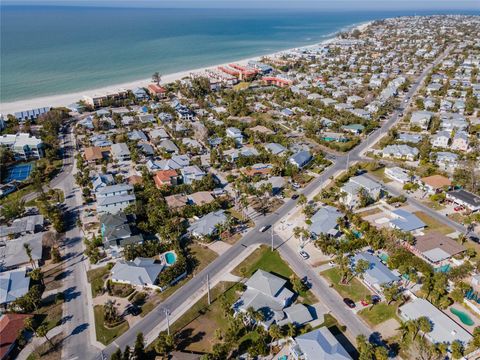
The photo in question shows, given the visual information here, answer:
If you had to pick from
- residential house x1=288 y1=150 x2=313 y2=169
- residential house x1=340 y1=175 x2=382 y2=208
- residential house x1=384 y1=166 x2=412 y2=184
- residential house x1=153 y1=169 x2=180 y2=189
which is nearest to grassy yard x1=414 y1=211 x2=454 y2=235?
residential house x1=340 y1=175 x2=382 y2=208


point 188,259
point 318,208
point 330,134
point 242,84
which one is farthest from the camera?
point 242,84

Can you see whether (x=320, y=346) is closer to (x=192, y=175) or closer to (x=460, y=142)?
(x=192, y=175)

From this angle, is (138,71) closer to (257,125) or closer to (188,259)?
(257,125)

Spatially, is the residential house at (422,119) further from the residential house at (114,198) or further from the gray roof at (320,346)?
the residential house at (114,198)

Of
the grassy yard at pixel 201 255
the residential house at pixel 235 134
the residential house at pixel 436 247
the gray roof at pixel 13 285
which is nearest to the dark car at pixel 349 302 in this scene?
the residential house at pixel 436 247

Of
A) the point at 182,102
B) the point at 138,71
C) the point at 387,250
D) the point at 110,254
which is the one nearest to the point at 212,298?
the point at 110,254

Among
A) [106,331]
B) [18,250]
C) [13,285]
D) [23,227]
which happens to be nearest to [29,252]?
[18,250]

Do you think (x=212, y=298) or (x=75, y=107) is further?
(x=75, y=107)
